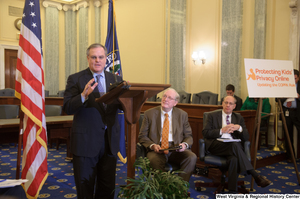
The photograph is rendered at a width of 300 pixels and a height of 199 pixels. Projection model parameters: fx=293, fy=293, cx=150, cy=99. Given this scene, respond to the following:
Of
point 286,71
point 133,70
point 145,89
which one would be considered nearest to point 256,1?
point 286,71

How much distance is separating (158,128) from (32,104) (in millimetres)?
1451

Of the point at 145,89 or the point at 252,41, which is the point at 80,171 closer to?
the point at 145,89

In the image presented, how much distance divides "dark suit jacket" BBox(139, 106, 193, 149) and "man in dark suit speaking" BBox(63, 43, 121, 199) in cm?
114

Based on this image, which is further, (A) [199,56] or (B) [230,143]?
(A) [199,56]

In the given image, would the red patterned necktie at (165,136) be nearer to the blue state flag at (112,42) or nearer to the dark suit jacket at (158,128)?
the dark suit jacket at (158,128)

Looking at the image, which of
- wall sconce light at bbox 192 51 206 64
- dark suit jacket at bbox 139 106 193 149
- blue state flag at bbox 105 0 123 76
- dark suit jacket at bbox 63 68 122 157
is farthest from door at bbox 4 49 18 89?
dark suit jacket at bbox 63 68 122 157

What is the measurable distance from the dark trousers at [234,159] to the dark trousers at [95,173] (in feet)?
5.48

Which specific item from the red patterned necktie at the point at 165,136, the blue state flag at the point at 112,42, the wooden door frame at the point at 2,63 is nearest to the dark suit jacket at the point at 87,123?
the red patterned necktie at the point at 165,136

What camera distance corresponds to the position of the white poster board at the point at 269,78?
3775mm

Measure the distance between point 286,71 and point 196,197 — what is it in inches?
83.0

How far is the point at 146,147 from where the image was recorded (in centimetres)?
342

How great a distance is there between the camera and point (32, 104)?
321 cm

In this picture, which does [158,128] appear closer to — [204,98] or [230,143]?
[230,143]

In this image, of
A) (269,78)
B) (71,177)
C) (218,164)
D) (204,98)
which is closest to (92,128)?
(218,164)
